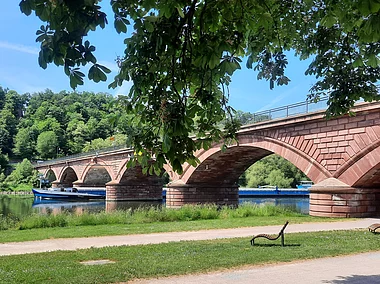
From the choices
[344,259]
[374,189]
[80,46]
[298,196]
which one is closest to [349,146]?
[374,189]

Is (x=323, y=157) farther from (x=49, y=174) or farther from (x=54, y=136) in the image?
(x=54, y=136)

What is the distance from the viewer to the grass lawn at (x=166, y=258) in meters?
6.66

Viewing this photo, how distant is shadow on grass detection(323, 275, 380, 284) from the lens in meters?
6.13

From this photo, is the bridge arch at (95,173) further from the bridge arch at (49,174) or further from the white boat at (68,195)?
the bridge arch at (49,174)

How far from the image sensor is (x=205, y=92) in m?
4.03

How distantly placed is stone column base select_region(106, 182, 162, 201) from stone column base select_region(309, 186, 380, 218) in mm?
32666

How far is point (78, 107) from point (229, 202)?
11535cm

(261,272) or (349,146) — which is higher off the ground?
(349,146)

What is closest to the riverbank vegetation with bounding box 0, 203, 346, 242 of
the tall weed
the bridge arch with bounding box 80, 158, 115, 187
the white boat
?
the tall weed

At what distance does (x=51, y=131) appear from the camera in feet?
361

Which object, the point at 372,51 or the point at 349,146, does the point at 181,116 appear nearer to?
the point at 372,51

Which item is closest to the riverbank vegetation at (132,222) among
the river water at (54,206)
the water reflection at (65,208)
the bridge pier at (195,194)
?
the bridge pier at (195,194)

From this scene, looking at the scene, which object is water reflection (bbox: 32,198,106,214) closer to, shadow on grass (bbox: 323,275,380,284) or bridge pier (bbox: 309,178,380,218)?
bridge pier (bbox: 309,178,380,218)

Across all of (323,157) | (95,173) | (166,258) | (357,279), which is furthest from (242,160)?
(95,173)
